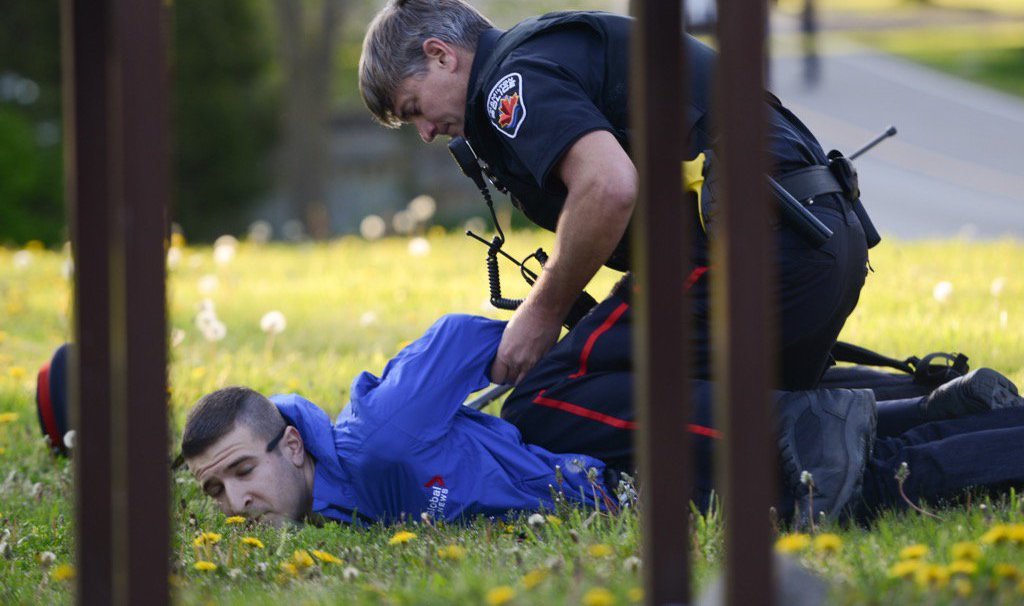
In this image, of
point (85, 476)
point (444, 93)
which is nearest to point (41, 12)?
point (444, 93)

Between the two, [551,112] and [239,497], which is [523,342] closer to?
[551,112]

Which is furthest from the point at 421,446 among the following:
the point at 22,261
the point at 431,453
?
the point at 22,261

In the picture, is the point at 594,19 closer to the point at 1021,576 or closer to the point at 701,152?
the point at 701,152

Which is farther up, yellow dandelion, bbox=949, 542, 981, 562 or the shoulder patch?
the shoulder patch

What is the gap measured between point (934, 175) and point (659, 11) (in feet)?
41.7

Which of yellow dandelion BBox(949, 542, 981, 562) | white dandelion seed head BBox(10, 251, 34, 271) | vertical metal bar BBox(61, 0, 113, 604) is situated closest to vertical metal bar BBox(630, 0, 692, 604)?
yellow dandelion BBox(949, 542, 981, 562)

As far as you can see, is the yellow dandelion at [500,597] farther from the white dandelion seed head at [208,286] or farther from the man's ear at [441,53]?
the white dandelion seed head at [208,286]

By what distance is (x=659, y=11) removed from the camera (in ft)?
6.52

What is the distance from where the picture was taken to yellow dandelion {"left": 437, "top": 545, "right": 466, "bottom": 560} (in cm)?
270

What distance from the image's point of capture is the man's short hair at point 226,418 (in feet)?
11.3

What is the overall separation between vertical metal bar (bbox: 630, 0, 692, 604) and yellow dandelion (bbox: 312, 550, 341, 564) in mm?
1002

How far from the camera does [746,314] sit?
1.86 m

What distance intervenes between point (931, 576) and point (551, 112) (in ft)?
5.30

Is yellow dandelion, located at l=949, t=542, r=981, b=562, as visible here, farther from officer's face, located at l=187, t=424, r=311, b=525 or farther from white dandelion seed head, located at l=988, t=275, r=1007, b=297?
white dandelion seed head, located at l=988, t=275, r=1007, b=297
